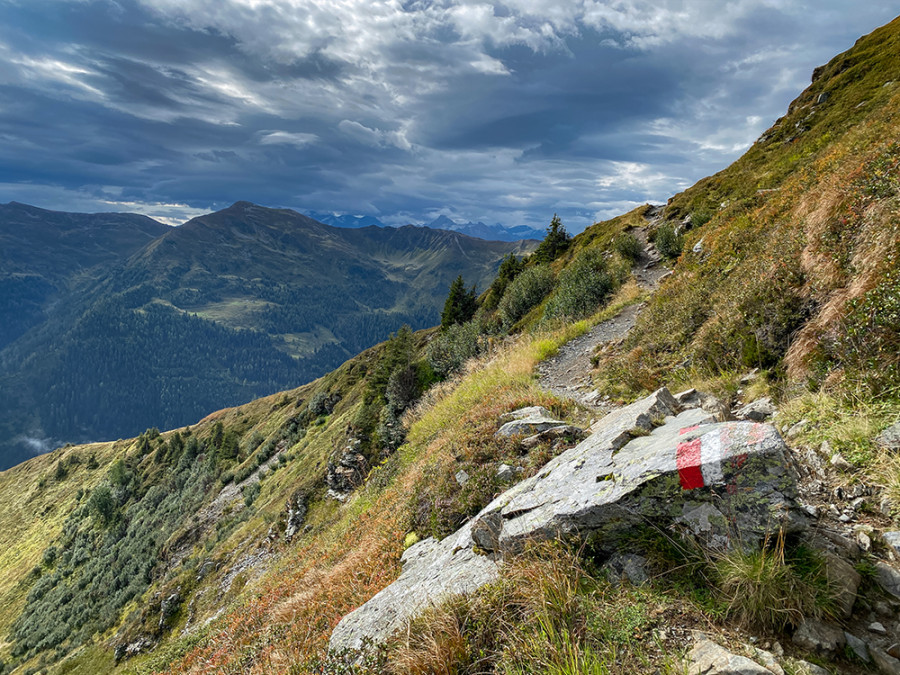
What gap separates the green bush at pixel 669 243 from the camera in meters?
30.2

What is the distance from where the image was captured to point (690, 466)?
4000 millimetres

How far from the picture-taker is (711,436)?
4.26m

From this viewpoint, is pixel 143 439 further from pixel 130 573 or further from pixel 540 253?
pixel 540 253

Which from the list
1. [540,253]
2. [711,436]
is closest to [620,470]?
[711,436]

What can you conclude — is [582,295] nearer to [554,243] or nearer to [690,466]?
[690,466]

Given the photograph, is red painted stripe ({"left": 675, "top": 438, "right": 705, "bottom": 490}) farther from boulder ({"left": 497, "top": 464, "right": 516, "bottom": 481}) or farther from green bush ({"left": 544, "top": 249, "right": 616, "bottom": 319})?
green bush ({"left": 544, "top": 249, "right": 616, "bottom": 319})

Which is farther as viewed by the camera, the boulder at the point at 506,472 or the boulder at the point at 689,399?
the boulder at the point at 506,472

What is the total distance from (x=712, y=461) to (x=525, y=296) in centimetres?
3595

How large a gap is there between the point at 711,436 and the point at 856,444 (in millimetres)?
1353

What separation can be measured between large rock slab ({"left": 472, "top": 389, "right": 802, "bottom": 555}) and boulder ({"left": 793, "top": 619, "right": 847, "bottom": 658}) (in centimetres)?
62

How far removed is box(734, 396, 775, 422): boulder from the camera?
593 centimetres

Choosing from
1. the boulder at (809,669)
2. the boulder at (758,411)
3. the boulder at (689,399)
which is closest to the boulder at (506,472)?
the boulder at (689,399)

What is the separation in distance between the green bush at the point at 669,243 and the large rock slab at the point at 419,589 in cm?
2991

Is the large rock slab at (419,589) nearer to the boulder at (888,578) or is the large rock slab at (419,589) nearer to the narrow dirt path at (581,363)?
the boulder at (888,578)
